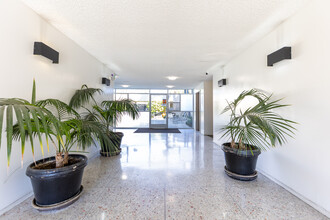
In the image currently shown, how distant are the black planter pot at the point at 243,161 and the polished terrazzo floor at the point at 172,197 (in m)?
0.16

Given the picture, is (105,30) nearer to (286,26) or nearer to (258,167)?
(286,26)

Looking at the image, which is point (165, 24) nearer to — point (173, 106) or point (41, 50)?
point (41, 50)

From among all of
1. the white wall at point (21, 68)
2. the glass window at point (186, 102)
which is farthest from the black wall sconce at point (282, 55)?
the glass window at point (186, 102)

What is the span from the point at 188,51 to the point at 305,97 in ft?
6.66

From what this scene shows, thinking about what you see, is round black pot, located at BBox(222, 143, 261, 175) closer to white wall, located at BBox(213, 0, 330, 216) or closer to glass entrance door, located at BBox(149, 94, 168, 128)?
white wall, located at BBox(213, 0, 330, 216)

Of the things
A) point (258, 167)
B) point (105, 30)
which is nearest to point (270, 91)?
point (258, 167)

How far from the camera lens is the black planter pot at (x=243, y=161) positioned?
2082mm

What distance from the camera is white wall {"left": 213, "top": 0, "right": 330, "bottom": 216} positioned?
4.94ft

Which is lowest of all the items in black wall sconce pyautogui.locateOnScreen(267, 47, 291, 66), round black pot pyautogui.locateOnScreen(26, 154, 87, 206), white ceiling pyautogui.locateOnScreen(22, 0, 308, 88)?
round black pot pyautogui.locateOnScreen(26, 154, 87, 206)

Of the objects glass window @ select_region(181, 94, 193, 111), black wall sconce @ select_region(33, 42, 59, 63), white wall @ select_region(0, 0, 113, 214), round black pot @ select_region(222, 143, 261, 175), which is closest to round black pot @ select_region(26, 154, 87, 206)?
white wall @ select_region(0, 0, 113, 214)

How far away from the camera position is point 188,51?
296 cm

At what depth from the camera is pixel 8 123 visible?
70cm

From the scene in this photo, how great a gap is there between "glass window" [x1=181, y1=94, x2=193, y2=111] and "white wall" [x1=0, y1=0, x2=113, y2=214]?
19.8 ft

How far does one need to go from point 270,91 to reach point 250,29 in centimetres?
99
